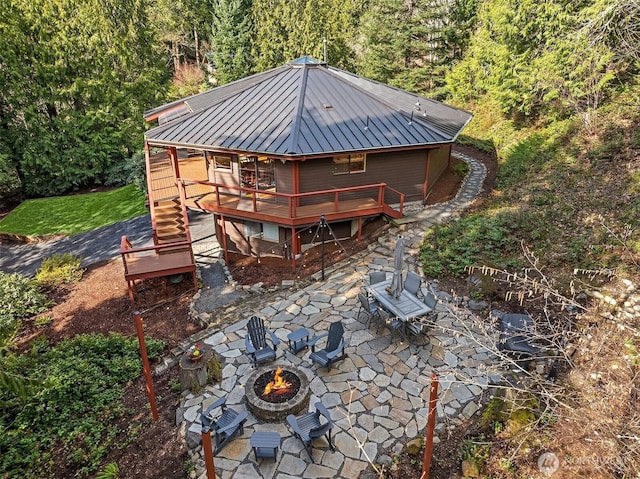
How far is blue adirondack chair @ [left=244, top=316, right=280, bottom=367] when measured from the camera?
870 cm

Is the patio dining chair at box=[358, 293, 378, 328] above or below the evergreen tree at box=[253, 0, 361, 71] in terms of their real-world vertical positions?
below

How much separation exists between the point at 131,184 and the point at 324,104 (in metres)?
16.6

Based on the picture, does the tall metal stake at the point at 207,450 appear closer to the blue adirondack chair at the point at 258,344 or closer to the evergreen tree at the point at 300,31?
the blue adirondack chair at the point at 258,344

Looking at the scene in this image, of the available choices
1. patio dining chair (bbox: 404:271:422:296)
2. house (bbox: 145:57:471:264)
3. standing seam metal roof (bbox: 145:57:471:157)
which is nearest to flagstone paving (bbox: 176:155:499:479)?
patio dining chair (bbox: 404:271:422:296)

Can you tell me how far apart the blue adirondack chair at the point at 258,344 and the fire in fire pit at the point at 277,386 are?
557 millimetres

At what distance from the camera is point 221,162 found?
15.8m

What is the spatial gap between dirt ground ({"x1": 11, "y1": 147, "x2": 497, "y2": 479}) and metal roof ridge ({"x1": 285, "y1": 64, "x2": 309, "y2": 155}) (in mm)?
3925

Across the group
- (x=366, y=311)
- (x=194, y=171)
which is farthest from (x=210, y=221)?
(x=366, y=311)

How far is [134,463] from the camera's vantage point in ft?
23.1

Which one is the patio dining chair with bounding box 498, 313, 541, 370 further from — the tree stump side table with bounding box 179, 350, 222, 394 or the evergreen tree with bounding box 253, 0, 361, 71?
the evergreen tree with bounding box 253, 0, 361, 71

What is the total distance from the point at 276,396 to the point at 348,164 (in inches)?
366

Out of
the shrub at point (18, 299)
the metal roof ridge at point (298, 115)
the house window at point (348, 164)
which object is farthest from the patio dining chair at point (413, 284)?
the shrub at point (18, 299)

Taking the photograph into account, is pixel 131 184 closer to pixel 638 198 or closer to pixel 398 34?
pixel 398 34

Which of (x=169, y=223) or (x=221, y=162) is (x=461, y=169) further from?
(x=169, y=223)
